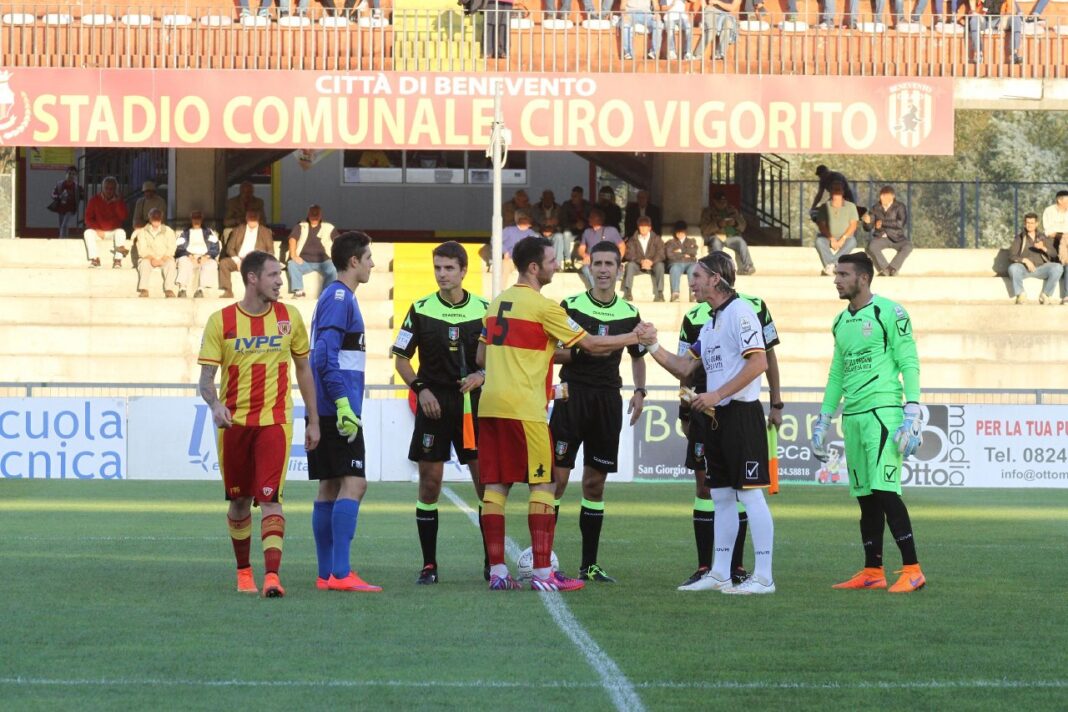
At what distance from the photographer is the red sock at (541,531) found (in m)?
10.3

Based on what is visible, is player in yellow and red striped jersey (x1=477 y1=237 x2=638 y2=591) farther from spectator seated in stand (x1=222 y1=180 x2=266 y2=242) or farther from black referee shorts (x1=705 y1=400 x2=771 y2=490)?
spectator seated in stand (x1=222 y1=180 x2=266 y2=242)

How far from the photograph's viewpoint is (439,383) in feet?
36.2

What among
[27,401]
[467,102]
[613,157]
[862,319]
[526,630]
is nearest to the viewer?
[526,630]

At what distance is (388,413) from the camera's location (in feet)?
76.3

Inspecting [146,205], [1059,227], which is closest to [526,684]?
[146,205]

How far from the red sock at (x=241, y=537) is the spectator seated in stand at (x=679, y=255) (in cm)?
2036

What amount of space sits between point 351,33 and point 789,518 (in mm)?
16263

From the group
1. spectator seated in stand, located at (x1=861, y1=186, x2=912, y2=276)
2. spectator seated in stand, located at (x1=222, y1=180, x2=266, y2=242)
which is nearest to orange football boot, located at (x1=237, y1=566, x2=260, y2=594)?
spectator seated in stand, located at (x1=222, y1=180, x2=266, y2=242)

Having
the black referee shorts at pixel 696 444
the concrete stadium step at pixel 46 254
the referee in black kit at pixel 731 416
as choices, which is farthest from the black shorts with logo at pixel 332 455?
the concrete stadium step at pixel 46 254

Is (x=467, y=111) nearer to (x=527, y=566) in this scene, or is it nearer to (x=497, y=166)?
(x=497, y=166)

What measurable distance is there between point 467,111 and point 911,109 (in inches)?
305

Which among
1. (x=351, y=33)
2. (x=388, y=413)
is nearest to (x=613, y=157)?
(x=351, y=33)

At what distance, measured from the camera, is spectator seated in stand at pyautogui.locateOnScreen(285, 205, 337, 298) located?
3005 cm

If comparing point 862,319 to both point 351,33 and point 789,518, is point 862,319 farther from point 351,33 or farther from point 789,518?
point 351,33
